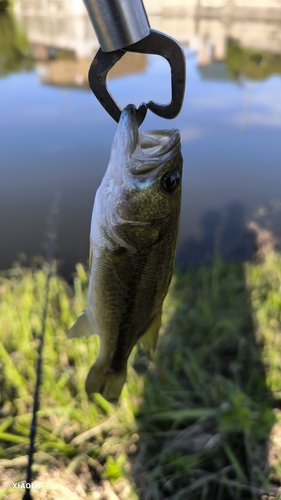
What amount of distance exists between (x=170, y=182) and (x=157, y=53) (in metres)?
0.35

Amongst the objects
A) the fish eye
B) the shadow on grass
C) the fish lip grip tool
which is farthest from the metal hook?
the shadow on grass

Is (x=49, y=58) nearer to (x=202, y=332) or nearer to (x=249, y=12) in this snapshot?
(x=202, y=332)

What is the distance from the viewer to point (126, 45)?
76cm

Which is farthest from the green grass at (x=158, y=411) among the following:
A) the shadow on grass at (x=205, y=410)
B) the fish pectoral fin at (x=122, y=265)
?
the fish pectoral fin at (x=122, y=265)

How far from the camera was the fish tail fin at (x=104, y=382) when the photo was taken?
1.32 m

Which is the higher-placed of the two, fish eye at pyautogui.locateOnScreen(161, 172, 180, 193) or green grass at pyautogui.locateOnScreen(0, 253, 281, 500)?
fish eye at pyautogui.locateOnScreen(161, 172, 180, 193)

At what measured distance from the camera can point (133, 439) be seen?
221cm

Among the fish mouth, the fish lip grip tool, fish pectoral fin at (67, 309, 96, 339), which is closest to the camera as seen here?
the fish lip grip tool

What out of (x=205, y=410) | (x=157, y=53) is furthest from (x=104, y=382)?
(x=205, y=410)

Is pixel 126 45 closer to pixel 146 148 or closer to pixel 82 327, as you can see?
pixel 146 148

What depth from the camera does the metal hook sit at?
0.80 metres

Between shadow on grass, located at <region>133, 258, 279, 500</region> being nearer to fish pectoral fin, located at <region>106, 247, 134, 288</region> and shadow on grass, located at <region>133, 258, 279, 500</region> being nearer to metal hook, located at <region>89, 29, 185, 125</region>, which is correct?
fish pectoral fin, located at <region>106, 247, 134, 288</region>

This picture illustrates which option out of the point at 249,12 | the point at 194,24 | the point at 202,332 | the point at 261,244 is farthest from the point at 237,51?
the point at 202,332

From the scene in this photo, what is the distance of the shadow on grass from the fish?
121cm
